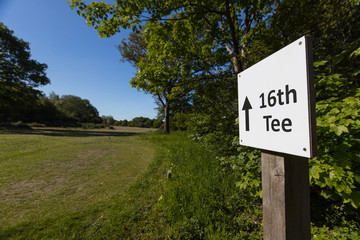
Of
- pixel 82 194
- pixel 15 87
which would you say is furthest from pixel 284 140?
pixel 15 87

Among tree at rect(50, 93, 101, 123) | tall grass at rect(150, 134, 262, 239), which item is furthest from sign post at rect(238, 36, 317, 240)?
tree at rect(50, 93, 101, 123)

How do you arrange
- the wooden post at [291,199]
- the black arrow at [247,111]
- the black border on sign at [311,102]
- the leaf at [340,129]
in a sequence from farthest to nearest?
the leaf at [340,129] < the black arrow at [247,111] < the wooden post at [291,199] < the black border on sign at [311,102]

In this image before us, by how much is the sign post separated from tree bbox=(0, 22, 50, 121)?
109 ft

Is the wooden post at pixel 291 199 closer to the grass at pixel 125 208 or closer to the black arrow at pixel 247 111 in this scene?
the black arrow at pixel 247 111

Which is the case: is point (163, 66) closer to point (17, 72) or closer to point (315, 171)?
point (315, 171)

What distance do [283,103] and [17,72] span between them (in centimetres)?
3473

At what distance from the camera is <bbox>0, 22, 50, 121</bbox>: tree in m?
20.7

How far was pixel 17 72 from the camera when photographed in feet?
72.7

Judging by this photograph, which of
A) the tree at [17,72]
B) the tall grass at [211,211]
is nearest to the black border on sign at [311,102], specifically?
the tall grass at [211,211]

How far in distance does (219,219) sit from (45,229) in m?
2.69

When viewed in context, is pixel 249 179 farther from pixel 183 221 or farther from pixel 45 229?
pixel 45 229

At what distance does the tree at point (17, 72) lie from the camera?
20.7m

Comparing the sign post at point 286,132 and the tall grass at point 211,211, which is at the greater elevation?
the sign post at point 286,132

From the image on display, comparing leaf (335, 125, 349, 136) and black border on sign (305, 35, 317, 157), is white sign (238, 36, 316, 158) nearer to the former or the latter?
black border on sign (305, 35, 317, 157)
